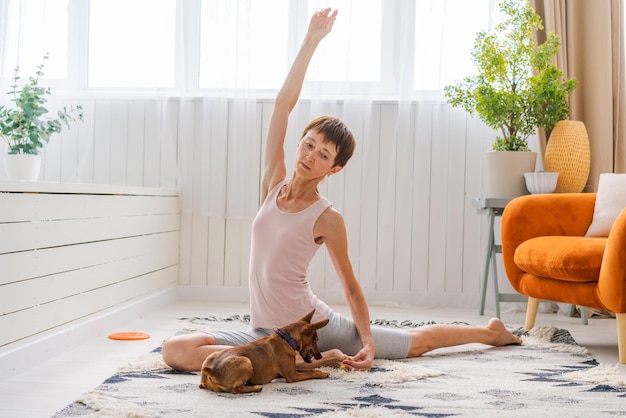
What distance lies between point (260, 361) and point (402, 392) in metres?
0.39

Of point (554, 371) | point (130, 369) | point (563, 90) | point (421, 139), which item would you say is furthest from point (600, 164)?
point (130, 369)

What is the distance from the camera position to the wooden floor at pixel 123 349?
189 centimetres

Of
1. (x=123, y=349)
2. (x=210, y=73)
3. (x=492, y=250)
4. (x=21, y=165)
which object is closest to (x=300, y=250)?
(x=123, y=349)

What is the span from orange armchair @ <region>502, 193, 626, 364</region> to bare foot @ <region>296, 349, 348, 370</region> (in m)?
0.91

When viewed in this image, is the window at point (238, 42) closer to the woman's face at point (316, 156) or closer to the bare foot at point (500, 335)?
the bare foot at point (500, 335)

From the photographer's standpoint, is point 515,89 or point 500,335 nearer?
point 500,335

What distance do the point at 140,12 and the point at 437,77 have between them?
5.42 feet

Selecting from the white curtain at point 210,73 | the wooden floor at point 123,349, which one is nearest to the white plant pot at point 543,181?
the wooden floor at point 123,349

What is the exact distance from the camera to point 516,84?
3650 millimetres

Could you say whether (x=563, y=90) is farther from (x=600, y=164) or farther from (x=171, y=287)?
(x=171, y=287)

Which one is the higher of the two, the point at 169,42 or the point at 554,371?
the point at 169,42

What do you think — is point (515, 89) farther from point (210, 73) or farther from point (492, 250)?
point (210, 73)

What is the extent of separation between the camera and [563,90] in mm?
3566

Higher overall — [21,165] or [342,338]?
[21,165]
